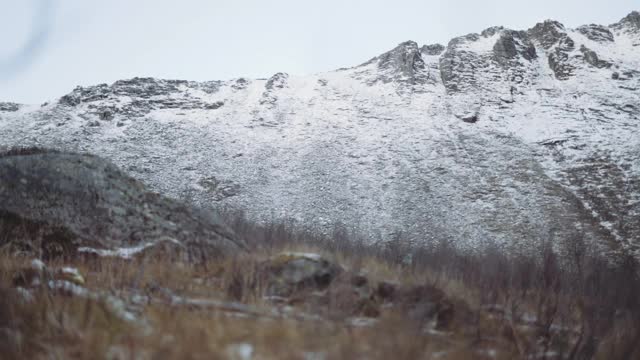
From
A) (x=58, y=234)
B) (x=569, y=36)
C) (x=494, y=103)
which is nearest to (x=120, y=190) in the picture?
(x=58, y=234)

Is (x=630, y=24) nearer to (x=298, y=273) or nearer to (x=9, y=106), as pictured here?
(x=298, y=273)

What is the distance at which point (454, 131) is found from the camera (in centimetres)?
4162

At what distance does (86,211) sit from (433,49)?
203 feet

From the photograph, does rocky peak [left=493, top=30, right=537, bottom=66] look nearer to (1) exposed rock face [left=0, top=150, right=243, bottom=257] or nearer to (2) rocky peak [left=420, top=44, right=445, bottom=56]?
(2) rocky peak [left=420, top=44, right=445, bottom=56]

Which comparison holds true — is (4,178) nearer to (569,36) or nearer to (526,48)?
(526,48)

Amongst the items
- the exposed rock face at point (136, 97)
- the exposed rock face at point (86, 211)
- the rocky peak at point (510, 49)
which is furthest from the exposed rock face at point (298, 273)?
the rocky peak at point (510, 49)

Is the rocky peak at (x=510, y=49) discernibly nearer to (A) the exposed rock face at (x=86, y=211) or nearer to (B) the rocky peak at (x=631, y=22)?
(B) the rocky peak at (x=631, y=22)

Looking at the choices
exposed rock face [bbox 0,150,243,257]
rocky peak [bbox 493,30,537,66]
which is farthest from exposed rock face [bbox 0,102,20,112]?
rocky peak [bbox 493,30,537,66]

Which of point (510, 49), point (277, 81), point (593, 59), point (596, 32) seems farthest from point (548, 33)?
point (277, 81)

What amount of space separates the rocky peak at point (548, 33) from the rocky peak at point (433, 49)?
12.3 meters

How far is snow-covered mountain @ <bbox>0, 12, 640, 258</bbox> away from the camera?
29719 mm

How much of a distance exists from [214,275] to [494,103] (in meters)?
46.2

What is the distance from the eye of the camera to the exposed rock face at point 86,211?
5.77 m

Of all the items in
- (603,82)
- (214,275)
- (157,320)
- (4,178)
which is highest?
(603,82)
